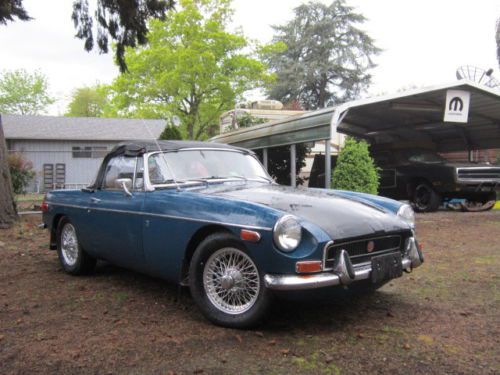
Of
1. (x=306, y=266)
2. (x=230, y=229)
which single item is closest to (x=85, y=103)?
(x=230, y=229)

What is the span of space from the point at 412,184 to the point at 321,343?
1085cm

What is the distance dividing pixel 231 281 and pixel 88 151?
26947 millimetres

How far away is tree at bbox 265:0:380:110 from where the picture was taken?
3828 centimetres

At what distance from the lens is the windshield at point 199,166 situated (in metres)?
4.70

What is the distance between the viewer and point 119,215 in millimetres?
4762

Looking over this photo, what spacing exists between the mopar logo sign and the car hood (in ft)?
26.3

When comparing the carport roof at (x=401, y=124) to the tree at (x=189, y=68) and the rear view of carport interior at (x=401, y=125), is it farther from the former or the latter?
the tree at (x=189, y=68)

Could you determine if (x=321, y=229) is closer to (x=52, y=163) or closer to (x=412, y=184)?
(x=412, y=184)

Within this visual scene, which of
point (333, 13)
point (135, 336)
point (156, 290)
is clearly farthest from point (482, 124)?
point (333, 13)

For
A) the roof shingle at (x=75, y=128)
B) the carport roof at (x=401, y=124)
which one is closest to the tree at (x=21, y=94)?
the roof shingle at (x=75, y=128)

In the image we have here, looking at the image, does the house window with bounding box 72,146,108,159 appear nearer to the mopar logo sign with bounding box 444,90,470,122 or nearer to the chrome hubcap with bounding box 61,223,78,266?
the mopar logo sign with bounding box 444,90,470,122

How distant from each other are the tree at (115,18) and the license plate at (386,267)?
8.52 metres

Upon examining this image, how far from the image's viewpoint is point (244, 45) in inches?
1025

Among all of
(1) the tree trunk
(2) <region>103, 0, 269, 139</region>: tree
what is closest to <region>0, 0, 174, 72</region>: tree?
(1) the tree trunk
